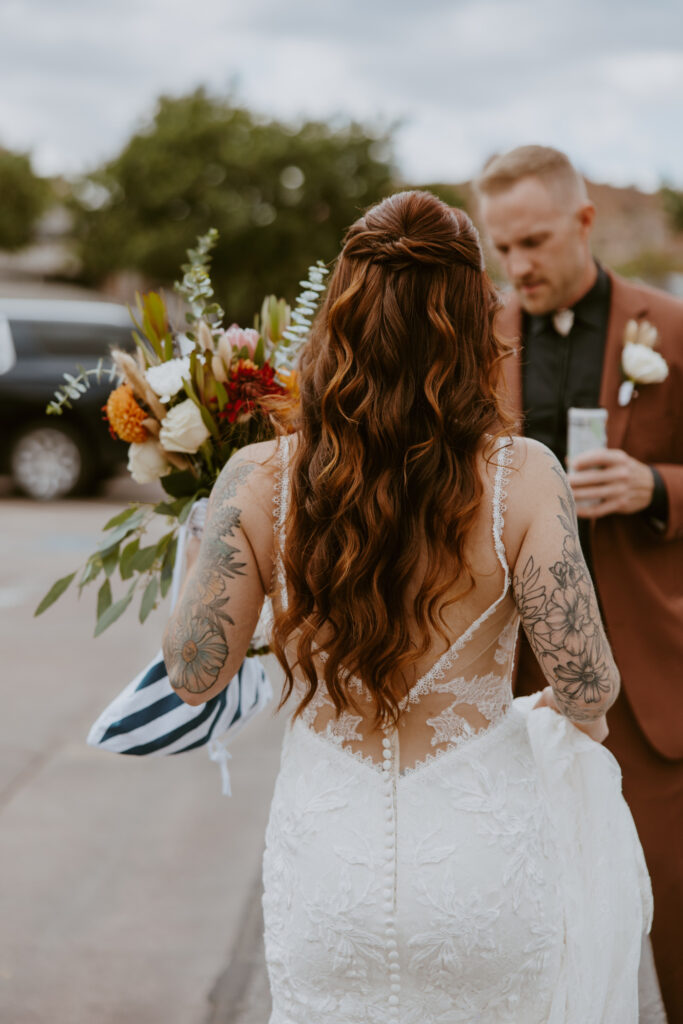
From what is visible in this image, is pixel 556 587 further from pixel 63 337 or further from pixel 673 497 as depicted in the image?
pixel 63 337

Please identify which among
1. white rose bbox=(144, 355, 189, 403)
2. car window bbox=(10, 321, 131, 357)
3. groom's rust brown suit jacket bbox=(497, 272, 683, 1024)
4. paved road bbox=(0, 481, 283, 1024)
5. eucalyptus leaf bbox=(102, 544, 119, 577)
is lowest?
paved road bbox=(0, 481, 283, 1024)

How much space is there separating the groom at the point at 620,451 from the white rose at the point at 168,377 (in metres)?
0.87

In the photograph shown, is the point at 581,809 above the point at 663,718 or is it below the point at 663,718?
above

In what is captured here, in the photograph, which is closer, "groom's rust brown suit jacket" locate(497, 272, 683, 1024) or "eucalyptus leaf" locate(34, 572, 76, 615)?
"eucalyptus leaf" locate(34, 572, 76, 615)

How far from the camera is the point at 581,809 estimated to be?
1951 millimetres

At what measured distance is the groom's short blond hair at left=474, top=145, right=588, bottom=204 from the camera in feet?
8.97

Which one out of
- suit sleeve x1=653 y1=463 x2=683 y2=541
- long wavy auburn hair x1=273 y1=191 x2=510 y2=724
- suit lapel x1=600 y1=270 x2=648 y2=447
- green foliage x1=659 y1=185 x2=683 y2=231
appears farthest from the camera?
green foliage x1=659 y1=185 x2=683 y2=231

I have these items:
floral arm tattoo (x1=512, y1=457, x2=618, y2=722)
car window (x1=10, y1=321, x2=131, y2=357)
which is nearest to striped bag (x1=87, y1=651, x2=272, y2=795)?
floral arm tattoo (x1=512, y1=457, x2=618, y2=722)

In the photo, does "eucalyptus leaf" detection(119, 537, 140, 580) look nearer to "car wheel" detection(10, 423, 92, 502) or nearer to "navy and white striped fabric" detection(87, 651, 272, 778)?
"navy and white striped fabric" detection(87, 651, 272, 778)

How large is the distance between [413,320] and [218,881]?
2.79 meters

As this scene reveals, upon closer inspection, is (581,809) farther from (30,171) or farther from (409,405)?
(30,171)

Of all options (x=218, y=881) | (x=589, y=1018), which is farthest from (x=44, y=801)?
(x=589, y=1018)

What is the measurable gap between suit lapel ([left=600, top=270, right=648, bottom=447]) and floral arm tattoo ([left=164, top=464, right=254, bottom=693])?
4.16 feet

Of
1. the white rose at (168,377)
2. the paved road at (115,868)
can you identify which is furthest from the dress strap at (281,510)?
the paved road at (115,868)
